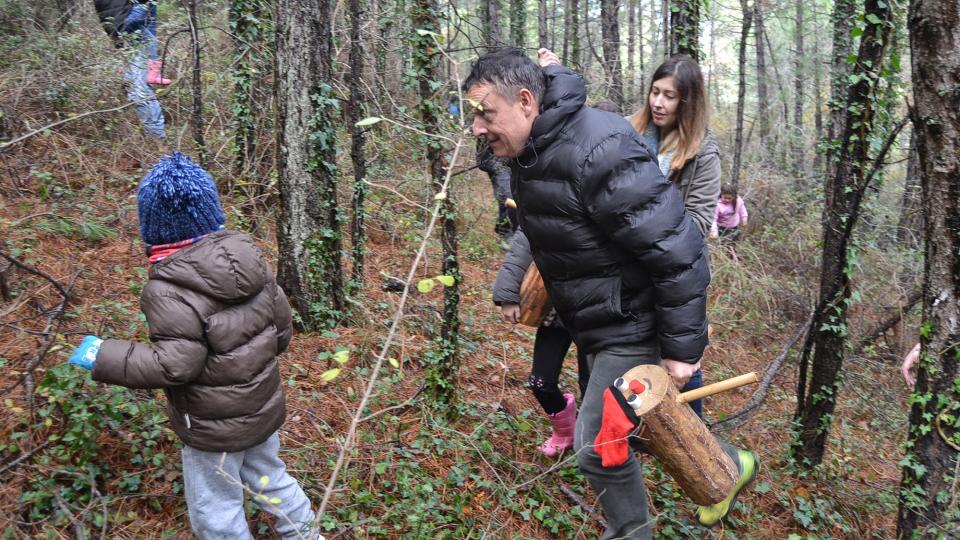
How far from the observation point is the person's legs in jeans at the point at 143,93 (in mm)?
6769

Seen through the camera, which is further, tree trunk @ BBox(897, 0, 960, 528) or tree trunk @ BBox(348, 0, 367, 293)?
tree trunk @ BBox(348, 0, 367, 293)

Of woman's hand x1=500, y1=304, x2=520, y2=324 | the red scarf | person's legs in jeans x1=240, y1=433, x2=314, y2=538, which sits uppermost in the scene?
the red scarf

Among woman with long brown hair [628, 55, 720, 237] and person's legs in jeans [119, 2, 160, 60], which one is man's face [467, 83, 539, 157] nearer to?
woman with long brown hair [628, 55, 720, 237]

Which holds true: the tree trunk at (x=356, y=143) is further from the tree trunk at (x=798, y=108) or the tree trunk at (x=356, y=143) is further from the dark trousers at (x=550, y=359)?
the tree trunk at (x=798, y=108)

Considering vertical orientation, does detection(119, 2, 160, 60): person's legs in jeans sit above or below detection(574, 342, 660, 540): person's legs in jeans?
above

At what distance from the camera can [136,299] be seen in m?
4.68

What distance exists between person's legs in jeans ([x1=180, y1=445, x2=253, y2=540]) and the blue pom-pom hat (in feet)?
3.00

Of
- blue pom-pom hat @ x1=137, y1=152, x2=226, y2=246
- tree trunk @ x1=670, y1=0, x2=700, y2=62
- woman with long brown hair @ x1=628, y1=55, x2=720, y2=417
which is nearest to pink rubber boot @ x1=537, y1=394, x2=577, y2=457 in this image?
woman with long brown hair @ x1=628, y1=55, x2=720, y2=417

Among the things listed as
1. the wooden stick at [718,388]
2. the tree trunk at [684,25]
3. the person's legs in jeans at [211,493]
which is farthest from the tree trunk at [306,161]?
the tree trunk at [684,25]

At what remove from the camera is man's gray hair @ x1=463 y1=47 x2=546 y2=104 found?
8.71 ft

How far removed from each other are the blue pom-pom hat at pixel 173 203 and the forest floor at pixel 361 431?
104 cm

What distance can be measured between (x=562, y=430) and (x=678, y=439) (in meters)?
1.30

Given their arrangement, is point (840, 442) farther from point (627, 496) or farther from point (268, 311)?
point (268, 311)

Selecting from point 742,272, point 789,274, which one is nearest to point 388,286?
point 742,272
